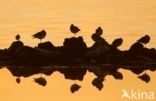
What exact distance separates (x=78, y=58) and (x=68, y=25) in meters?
0.13

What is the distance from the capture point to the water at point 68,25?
2.86 ft

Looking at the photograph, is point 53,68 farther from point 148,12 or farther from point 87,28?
point 148,12

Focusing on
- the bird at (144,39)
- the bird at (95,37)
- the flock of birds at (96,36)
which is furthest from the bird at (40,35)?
the bird at (144,39)

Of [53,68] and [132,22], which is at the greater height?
[132,22]

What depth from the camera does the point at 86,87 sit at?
91 centimetres

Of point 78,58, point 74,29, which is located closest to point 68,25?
point 74,29

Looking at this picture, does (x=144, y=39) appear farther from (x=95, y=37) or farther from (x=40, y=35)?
(x=40, y=35)

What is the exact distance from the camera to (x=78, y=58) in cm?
81

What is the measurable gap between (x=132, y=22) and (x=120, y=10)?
0.05 metres

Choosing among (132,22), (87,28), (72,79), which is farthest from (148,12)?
(72,79)

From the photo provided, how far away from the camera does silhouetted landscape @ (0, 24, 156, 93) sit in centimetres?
81

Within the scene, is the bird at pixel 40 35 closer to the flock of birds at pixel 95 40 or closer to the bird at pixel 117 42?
the flock of birds at pixel 95 40

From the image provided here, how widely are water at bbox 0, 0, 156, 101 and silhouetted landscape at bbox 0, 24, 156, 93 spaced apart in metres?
0.04

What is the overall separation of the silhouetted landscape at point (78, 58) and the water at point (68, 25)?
4cm
